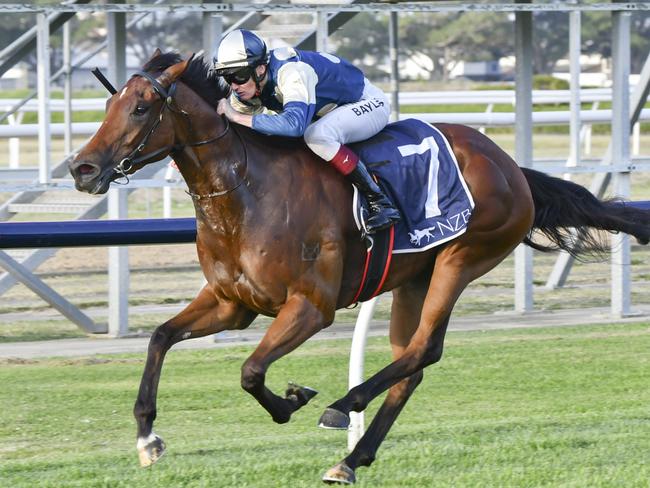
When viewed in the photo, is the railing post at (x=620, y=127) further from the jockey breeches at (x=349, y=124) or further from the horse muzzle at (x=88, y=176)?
the horse muzzle at (x=88, y=176)

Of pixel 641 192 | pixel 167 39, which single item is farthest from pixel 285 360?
pixel 167 39

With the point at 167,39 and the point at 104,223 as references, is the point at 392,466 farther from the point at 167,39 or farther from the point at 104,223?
the point at 167,39

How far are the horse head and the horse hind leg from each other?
53.4 inches

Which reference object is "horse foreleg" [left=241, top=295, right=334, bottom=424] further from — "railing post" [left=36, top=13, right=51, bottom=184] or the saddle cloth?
"railing post" [left=36, top=13, right=51, bottom=184]

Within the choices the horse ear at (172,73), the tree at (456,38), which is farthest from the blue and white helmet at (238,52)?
the tree at (456,38)

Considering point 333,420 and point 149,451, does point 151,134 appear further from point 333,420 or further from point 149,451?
point 333,420

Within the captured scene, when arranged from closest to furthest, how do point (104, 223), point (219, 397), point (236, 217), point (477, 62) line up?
point (236, 217) < point (104, 223) < point (219, 397) < point (477, 62)

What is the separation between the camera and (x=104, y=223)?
7156 millimetres

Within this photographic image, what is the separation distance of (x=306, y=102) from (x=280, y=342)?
89 centimetres

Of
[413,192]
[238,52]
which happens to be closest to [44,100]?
[413,192]

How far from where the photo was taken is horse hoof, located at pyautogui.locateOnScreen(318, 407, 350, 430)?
16.9 ft

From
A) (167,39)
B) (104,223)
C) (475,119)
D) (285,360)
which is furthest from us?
(167,39)

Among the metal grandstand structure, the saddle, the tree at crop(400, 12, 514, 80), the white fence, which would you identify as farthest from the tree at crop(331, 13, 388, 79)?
the saddle

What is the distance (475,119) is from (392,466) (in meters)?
12.0
